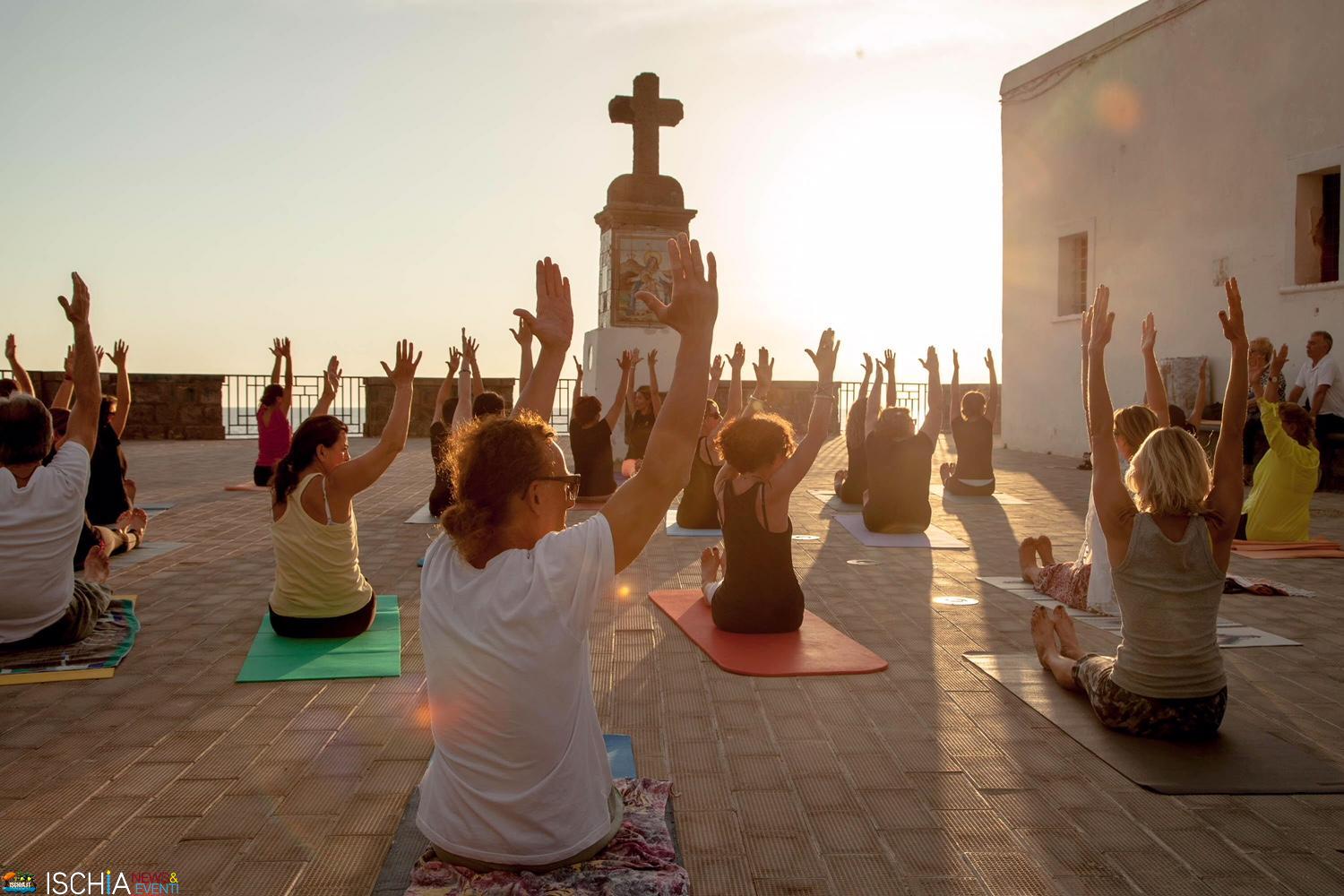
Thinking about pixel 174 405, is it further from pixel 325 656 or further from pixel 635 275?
pixel 325 656

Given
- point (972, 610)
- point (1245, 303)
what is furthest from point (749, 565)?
point (1245, 303)

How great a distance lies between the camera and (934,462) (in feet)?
59.2

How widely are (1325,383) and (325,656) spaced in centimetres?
1190

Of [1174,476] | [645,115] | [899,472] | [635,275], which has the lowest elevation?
[899,472]

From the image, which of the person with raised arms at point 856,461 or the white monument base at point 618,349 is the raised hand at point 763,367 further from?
the white monument base at point 618,349

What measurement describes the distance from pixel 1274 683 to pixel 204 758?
14.8ft

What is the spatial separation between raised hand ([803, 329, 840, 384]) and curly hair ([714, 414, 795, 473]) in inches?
16.8

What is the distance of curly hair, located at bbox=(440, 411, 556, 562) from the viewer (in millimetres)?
2547

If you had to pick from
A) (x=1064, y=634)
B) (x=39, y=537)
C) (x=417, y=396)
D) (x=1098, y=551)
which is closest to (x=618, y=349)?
(x=417, y=396)

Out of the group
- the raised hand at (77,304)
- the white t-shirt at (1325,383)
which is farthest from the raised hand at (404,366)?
the white t-shirt at (1325,383)

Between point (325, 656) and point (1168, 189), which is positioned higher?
point (1168, 189)

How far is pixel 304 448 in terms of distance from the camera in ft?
17.7

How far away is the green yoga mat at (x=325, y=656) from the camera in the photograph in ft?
16.1

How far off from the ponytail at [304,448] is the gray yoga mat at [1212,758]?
11.6 feet
